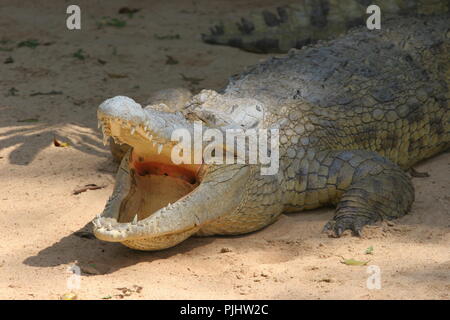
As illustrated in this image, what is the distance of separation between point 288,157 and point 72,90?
113 inches

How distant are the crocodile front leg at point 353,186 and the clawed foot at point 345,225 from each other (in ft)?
0.09

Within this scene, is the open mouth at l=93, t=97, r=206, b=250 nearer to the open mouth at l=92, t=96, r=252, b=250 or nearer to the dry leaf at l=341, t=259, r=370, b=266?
the open mouth at l=92, t=96, r=252, b=250

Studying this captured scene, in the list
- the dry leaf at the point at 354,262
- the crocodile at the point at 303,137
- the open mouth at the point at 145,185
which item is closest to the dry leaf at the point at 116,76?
the crocodile at the point at 303,137

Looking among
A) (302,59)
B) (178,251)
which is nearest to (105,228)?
(178,251)

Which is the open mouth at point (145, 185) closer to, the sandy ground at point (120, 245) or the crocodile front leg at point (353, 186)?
the sandy ground at point (120, 245)

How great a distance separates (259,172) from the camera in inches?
176

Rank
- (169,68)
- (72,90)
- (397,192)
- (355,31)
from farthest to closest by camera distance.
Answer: (169,68) → (72,90) → (355,31) → (397,192)

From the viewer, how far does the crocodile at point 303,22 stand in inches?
263

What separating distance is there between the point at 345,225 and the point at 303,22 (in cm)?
331

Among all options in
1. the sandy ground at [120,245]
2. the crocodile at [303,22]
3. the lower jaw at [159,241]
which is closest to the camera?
the sandy ground at [120,245]

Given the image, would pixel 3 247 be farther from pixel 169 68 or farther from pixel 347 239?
pixel 169 68

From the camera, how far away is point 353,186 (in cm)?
468

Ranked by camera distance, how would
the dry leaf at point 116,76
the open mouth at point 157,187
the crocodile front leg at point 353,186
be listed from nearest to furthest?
the open mouth at point 157,187, the crocodile front leg at point 353,186, the dry leaf at point 116,76

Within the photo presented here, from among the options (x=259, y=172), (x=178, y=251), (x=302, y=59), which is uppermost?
(x=302, y=59)
